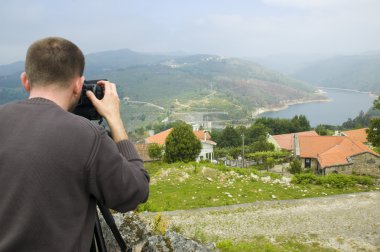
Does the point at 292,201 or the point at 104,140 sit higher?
the point at 104,140

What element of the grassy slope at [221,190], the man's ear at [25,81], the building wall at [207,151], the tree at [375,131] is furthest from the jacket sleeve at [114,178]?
the building wall at [207,151]

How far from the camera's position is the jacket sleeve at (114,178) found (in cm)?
128

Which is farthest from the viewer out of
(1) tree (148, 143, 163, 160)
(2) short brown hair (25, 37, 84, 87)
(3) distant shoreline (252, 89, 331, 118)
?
(3) distant shoreline (252, 89, 331, 118)

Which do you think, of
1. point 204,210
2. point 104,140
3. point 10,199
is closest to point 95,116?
point 104,140

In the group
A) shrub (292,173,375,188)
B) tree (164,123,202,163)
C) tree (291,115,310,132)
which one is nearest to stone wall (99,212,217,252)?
shrub (292,173,375,188)

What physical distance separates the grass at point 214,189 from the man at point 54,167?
395 inches

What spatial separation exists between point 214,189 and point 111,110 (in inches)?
519

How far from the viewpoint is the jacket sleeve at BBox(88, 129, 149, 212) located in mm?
1277

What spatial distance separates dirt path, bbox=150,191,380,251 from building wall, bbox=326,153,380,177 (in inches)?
547

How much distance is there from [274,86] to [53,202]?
7746 inches

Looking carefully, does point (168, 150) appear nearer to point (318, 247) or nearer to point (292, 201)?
point (292, 201)

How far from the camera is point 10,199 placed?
1221 millimetres

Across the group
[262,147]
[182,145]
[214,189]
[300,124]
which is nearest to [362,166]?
[262,147]

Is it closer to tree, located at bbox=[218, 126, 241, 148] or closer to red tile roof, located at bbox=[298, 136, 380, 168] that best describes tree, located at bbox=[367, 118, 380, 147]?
red tile roof, located at bbox=[298, 136, 380, 168]
